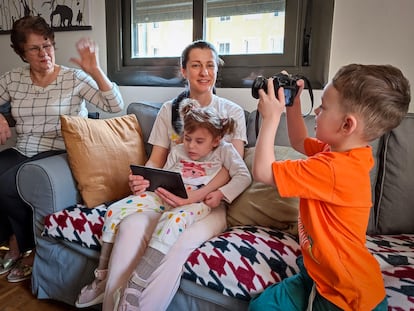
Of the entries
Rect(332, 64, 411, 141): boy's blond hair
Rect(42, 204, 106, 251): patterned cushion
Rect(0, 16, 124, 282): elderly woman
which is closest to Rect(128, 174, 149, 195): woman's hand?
Rect(42, 204, 106, 251): patterned cushion

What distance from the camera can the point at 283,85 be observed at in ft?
3.09

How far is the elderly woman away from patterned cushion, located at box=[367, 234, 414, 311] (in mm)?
Result: 1336

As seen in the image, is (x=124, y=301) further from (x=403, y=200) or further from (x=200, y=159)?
(x=403, y=200)

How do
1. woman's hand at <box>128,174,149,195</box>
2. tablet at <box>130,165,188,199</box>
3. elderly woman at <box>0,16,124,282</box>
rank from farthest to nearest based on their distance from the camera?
elderly woman at <box>0,16,124,282</box>, woman's hand at <box>128,174,149,195</box>, tablet at <box>130,165,188,199</box>

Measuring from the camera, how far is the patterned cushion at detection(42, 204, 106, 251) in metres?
1.31

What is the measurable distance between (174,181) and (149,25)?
1.45 meters

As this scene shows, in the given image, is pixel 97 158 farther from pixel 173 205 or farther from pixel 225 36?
pixel 225 36

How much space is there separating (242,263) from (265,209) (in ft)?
0.96

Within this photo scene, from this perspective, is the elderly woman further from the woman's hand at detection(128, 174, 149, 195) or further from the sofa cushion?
the sofa cushion

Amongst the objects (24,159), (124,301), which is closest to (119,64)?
(24,159)

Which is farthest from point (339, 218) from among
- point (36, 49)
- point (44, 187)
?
point (36, 49)

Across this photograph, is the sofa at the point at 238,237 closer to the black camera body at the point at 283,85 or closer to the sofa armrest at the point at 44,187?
the sofa armrest at the point at 44,187

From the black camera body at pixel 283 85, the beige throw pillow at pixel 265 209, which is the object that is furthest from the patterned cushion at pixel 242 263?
the black camera body at pixel 283 85

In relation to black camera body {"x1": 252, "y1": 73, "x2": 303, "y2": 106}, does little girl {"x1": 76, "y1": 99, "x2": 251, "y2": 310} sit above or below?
below
